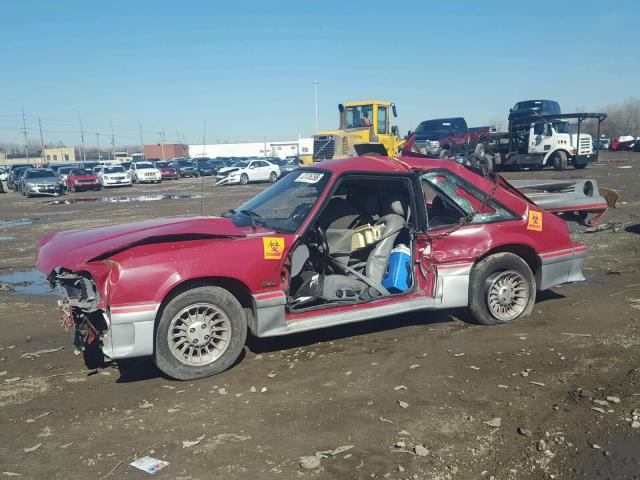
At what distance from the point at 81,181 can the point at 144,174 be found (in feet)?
26.6

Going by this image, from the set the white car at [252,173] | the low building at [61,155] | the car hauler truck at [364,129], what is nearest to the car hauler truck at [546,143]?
the car hauler truck at [364,129]

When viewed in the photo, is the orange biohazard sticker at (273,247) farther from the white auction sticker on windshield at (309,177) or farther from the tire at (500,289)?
Answer: the tire at (500,289)

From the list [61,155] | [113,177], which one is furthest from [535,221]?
[61,155]

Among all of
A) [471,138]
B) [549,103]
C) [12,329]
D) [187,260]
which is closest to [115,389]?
[187,260]

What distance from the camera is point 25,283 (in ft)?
28.5

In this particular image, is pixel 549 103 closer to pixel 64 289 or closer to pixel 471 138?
pixel 471 138

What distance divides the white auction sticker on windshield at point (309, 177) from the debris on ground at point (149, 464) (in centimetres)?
293

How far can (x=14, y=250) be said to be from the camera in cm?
1195

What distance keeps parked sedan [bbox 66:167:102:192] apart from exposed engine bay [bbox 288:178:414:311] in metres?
31.4

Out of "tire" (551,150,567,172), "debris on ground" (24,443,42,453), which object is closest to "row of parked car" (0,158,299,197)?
"tire" (551,150,567,172)

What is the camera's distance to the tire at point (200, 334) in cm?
435

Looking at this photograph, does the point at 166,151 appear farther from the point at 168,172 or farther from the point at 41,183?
the point at 41,183

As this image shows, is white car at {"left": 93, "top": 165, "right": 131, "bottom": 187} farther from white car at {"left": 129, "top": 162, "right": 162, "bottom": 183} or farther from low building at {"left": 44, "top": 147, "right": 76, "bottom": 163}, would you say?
low building at {"left": 44, "top": 147, "right": 76, "bottom": 163}

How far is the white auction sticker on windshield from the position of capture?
539 cm
